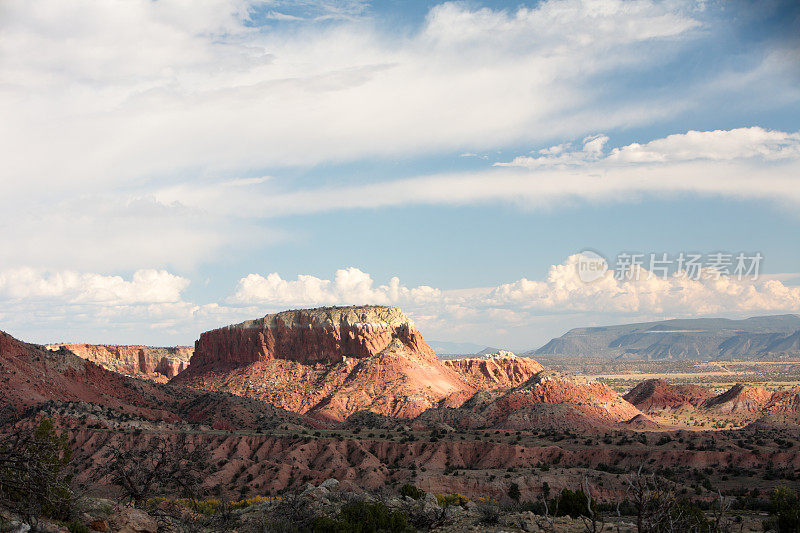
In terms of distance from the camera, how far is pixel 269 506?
31.5 meters

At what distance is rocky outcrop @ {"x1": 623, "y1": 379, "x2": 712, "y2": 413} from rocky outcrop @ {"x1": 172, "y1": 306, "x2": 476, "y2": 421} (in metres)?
35.5

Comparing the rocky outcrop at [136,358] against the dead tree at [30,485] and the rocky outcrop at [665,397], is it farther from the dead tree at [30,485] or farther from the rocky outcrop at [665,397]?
the dead tree at [30,485]

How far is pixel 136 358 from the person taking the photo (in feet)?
583

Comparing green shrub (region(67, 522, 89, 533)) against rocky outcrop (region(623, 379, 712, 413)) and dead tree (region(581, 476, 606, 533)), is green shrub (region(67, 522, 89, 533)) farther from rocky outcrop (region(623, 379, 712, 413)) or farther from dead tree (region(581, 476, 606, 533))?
rocky outcrop (region(623, 379, 712, 413))

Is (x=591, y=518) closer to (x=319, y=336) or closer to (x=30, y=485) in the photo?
(x=30, y=485)

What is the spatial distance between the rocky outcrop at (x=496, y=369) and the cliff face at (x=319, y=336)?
796 centimetres

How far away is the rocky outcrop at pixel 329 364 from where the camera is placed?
122312 millimetres

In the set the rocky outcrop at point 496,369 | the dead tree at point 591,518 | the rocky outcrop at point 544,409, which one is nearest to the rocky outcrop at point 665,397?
the rocky outcrop at point 544,409

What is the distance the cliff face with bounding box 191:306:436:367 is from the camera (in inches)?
5517

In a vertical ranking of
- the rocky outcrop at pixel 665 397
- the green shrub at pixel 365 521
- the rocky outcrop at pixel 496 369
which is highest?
the green shrub at pixel 365 521

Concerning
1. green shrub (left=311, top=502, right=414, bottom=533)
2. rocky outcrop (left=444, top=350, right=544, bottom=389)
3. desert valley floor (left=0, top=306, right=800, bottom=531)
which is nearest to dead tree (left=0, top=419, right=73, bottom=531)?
desert valley floor (left=0, top=306, right=800, bottom=531)

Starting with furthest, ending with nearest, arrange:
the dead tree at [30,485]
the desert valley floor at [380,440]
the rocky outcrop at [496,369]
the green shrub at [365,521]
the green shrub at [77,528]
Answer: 1. the rocky outcrop at [496,369]
2. the desert valley floor at [380,440]
3. the green shrub at [365,521]
4. the green shrub at [77,528]
5. the dead tree at [30,485]

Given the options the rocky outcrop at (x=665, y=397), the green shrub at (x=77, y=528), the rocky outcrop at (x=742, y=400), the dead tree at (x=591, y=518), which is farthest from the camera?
the rocky outcrop at (x=665, y=397)

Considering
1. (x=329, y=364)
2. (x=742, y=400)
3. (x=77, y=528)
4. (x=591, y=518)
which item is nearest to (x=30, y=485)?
(x=77, y=528)
